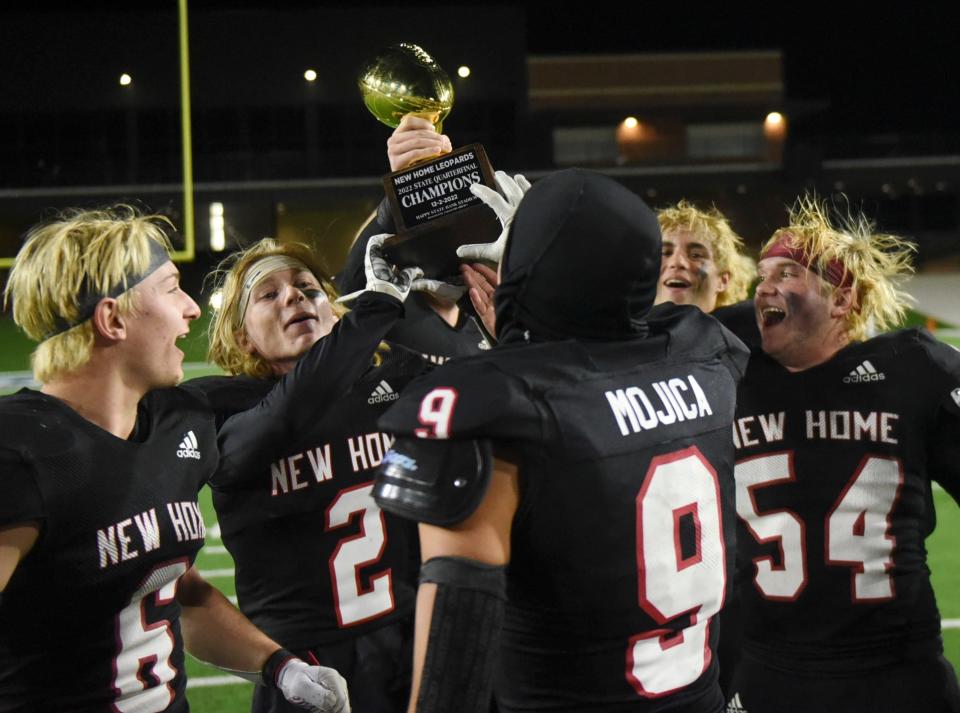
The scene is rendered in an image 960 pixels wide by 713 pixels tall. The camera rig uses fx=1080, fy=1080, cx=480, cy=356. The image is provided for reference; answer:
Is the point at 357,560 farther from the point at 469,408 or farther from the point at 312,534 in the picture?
the point at 469,408

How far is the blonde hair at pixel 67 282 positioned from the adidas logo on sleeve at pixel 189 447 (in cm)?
27

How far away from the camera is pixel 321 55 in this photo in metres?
25.5

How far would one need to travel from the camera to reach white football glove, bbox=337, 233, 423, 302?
262 cm

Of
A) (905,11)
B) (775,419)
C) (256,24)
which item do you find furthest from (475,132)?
(775,419)

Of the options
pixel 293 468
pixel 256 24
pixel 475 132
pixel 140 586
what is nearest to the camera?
pixel 140 586

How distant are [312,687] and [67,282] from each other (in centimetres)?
97

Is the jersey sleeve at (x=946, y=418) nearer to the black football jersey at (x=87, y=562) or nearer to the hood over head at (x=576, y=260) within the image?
the hood over head at (x=576, y=260)

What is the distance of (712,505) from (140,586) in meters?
1.08

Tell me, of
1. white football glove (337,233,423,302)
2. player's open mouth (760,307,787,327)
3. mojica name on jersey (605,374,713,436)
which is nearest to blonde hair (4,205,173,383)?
white football glove (337,233,423,302)

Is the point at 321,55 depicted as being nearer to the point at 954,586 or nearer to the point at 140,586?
the point at 954,586

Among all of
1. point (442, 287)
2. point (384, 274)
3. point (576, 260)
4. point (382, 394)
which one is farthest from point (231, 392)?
point (576, 260)

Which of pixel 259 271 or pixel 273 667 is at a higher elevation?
pixel 259 271

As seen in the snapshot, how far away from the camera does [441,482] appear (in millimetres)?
1466

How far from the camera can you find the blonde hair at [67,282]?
2.05 m
